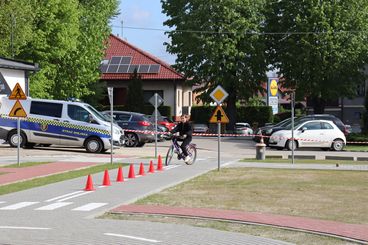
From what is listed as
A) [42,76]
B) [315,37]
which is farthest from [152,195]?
[315,37]

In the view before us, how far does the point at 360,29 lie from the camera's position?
55.9 metres

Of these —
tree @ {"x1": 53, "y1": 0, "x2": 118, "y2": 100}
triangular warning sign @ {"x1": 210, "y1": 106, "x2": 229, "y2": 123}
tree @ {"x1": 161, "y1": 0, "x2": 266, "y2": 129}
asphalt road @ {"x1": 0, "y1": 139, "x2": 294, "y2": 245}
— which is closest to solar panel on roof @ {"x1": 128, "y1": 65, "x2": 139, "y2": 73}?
tree @ {"x1": 53, "y1": 0, "x2": 118, "y2": 100}

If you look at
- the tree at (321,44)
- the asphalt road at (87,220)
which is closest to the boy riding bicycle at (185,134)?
the asphalt road at (87,220)

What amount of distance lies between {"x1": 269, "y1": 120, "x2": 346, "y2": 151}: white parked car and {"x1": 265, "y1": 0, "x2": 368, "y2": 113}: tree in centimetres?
1982

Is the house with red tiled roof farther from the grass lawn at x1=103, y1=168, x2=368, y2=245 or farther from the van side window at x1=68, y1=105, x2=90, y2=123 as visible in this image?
the grass lawn at x1=103, y1=168, x2=368, y2=245

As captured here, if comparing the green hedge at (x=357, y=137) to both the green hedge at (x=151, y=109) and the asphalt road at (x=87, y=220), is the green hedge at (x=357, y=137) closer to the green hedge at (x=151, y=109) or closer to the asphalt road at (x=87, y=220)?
the asphalt road at (x=87, y=220)

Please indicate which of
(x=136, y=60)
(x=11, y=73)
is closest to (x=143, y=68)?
(x=136, y=60)

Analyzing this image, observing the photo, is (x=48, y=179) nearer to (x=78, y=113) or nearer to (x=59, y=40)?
(x=78, y=113)

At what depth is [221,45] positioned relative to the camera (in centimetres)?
5416

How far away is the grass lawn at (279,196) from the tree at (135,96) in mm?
40974

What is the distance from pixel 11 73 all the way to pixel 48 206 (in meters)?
24.1

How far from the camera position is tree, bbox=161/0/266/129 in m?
54.8

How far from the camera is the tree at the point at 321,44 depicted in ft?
179

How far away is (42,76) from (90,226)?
37513 millimetres
